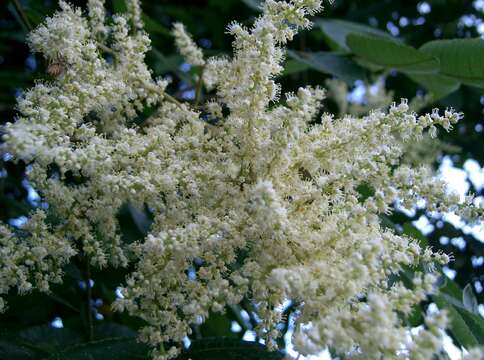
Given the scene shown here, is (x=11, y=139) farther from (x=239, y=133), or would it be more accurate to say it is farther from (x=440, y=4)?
(x=440, y=4)

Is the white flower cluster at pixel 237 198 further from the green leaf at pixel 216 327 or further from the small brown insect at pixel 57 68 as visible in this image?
the green leaf at pixel 216 327

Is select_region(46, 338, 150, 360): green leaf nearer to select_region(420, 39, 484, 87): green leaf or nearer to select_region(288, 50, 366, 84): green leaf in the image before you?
select_region(288, 50, 366, 84): green leaf

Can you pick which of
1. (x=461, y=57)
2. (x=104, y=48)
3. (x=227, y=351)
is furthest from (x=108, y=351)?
(x=461, y=57)

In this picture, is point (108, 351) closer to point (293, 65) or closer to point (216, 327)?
point (216, 327)

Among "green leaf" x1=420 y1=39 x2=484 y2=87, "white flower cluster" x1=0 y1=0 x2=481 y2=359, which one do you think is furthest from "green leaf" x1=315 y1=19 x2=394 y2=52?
"white flower cluster" x1=0 y1=0 x2=481 y2=359

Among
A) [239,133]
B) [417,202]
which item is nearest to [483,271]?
[417,202]

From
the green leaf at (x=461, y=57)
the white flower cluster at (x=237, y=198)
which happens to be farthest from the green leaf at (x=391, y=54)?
the white flower cluster at (x=237, y=198)

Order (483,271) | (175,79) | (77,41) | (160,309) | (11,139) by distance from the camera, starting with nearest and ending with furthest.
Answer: (11,139), (160,309), (77,41), (483,271), (175,79)
